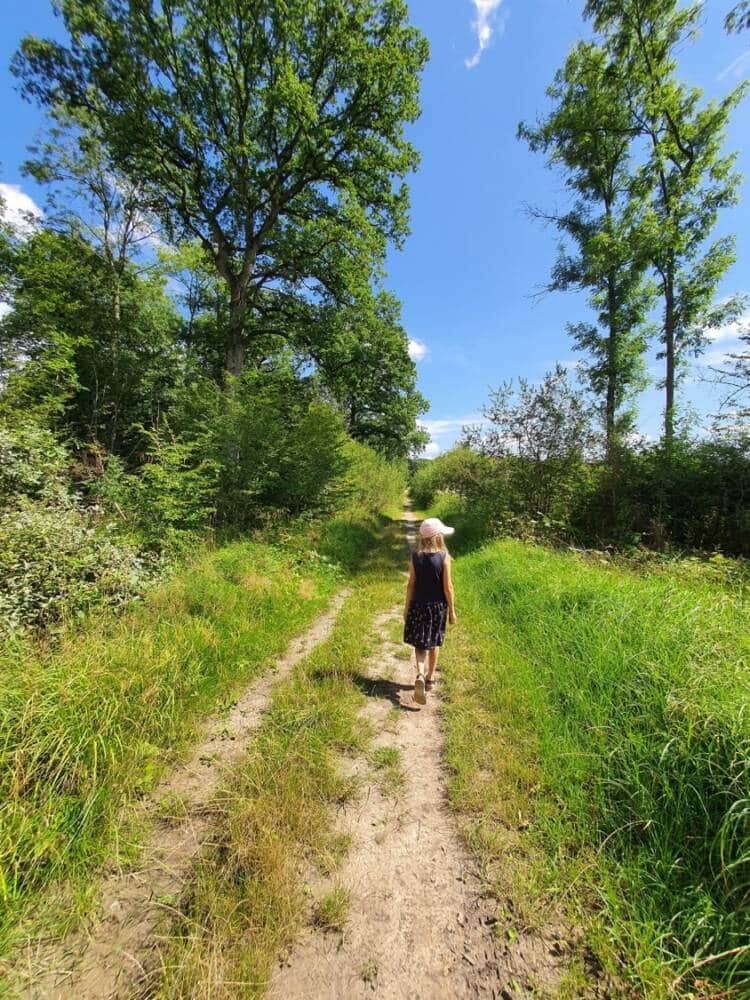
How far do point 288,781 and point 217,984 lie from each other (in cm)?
107

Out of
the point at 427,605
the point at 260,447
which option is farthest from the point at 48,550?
the point at 260,447

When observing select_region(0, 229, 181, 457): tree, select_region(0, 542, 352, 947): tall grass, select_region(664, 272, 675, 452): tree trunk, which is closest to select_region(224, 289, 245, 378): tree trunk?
select_region(0, 229, 181, 457): tree

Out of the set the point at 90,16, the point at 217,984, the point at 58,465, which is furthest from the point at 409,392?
the point at 217,984

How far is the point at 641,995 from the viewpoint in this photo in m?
1.58

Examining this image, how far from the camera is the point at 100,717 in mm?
2693

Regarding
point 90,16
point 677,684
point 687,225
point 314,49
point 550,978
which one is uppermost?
point 314,49

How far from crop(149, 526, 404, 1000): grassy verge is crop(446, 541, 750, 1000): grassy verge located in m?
1.00

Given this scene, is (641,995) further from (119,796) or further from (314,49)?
A: (314,49)

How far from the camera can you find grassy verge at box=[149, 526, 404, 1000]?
1.65 m

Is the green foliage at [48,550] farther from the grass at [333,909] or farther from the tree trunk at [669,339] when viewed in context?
the tree trunk at [669,339]

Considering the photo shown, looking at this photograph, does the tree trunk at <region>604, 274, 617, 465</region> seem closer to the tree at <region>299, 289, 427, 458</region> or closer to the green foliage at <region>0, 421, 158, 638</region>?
the tree at <region>299, 289, 427, 458</region>

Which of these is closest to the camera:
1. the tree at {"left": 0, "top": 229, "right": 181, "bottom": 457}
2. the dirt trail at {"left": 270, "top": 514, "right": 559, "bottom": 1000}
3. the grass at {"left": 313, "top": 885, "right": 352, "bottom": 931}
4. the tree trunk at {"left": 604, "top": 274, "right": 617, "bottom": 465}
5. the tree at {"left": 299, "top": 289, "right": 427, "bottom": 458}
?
the dirt trail at {"left": 270, "top": 514, "right": 559, "bottom": 1000}

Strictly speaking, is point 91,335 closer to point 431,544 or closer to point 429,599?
point 431,544

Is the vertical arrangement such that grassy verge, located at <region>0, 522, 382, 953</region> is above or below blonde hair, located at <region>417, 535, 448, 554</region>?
below
